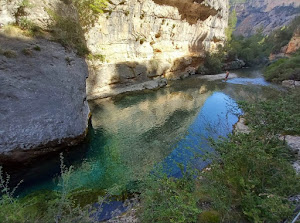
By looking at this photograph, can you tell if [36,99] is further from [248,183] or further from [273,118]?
[273,118]

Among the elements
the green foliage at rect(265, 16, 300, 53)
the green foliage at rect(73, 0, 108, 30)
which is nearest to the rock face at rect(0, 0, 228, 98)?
the green foliage at rect(73, 0, 108, 30)

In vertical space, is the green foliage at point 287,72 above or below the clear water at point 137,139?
above

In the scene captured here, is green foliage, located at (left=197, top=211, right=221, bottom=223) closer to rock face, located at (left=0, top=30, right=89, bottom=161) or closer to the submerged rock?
rock face, located at (left=0, top=30, right=89, bottom=161)

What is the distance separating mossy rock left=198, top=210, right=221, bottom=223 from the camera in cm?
332

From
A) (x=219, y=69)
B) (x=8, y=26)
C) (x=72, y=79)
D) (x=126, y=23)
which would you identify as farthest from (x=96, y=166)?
(x=219, y=69)

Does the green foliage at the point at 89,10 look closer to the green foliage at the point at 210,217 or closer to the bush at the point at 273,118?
the bush at the point at 273,118

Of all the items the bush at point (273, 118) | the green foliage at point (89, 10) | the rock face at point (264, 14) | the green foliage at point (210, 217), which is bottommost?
the green foliage at point (210, 217)

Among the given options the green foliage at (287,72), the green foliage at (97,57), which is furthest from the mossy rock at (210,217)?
the green foliage at (287,72)

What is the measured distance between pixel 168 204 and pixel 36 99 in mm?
6378

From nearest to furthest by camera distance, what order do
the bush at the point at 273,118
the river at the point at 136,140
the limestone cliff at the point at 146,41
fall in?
1. the bush at the point at 273,118
2. the river at the point at 136,140
3. the limestone cliff at the point at 146,41

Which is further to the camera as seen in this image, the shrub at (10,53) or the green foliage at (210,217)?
the shrub at (10,53)

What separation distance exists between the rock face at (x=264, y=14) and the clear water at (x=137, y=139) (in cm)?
7804

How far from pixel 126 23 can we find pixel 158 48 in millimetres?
6007

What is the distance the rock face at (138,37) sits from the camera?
46.3 ft
